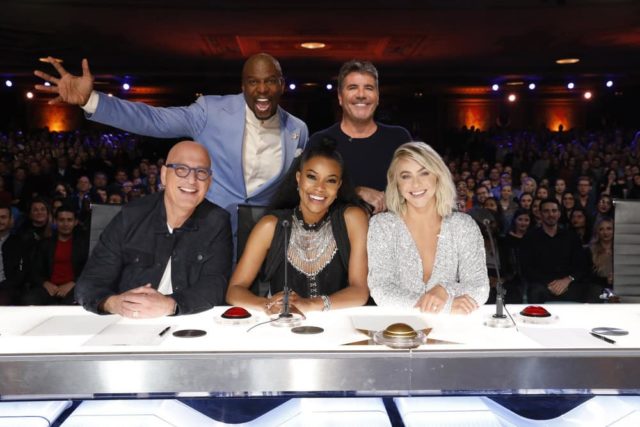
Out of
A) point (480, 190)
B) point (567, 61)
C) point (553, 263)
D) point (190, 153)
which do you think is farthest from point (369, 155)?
point (567, 61)

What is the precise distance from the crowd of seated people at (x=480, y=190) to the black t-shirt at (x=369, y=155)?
16.1 inches

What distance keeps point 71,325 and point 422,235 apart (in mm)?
1326

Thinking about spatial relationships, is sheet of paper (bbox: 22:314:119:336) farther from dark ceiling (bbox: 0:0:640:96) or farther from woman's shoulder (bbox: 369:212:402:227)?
dark ceiling (bbox: 0:0:640:96)

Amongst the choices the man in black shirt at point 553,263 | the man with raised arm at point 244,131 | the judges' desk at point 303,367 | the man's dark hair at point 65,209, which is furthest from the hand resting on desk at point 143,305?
the man in black shirt at point 553,263

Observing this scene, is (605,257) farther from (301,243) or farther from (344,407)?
(344,407)

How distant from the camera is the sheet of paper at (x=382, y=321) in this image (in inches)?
66.6

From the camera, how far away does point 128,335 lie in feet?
5.16

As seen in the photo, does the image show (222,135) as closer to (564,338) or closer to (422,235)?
(422,235)

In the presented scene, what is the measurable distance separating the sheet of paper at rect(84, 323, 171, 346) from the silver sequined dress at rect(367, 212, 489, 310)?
0.92 m

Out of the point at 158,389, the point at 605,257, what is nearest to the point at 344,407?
the point at 158,389

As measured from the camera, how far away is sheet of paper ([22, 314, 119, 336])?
1.62 meters

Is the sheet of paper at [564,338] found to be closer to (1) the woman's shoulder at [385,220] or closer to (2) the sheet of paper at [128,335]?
(1) the woman's shoulder at [385,220]

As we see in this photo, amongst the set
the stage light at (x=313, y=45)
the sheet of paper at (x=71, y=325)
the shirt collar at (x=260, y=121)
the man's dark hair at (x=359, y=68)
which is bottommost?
the sheet of paper at (x=71, y=325)

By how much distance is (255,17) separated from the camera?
8266 millimetres
